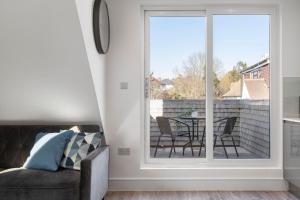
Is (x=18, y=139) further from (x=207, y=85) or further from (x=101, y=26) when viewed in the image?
(x=207, y=85)

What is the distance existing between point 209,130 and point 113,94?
50.4 inches

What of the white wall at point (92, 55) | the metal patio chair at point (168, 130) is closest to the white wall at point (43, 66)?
the white wall at point (92, 55)

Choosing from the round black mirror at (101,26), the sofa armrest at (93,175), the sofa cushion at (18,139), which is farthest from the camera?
the sofa cushion at (18,139)

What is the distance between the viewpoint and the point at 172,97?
4.03m

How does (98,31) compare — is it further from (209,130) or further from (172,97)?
(209,130)

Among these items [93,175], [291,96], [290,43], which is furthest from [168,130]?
[290,43]

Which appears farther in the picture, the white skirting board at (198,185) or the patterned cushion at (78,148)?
the white skirting board at (198,185)

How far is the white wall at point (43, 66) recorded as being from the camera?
2.69 metres

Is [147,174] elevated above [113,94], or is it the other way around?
[113,94]

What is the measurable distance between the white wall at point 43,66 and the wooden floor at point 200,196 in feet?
3.03

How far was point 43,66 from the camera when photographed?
3.13 metres

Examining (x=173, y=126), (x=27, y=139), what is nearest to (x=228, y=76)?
(x=173, y=126)

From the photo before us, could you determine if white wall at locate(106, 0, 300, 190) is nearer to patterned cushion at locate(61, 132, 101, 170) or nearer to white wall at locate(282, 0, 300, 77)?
white wall at locate(282, 0, 300, 77)

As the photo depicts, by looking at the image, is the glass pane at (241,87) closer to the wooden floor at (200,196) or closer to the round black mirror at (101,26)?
the wooden floor at (200,196)
